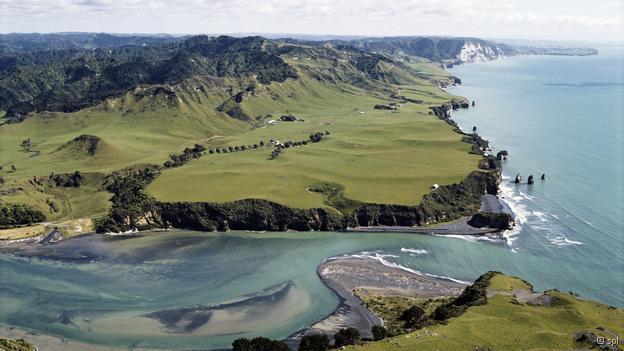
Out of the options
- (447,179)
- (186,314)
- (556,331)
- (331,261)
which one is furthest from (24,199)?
(556,331)

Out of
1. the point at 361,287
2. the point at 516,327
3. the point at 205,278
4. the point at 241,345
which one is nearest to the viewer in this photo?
the point at 516,327

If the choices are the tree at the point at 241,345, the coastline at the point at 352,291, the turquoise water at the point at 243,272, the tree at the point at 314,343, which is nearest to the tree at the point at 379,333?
the coastline at the point at 352,291

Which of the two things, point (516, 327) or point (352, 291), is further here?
point (352, 291)

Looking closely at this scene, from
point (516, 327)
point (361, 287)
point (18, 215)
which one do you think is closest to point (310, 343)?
point (361, 287)

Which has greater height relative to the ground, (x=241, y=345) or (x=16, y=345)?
(x=241, y=345)

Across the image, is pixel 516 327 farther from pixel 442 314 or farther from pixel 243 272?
pixel 243 272

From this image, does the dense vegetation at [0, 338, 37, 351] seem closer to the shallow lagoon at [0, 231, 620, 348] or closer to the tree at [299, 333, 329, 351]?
the shallow lagoon at [0, 231, 620, 348]

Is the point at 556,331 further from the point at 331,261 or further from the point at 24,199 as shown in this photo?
the point at 24,199
